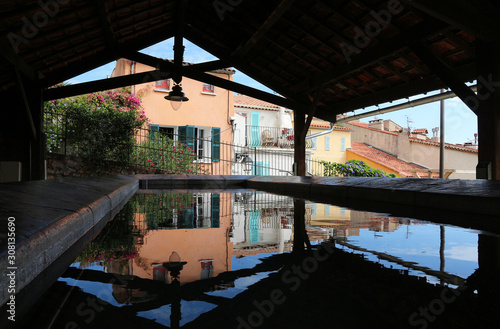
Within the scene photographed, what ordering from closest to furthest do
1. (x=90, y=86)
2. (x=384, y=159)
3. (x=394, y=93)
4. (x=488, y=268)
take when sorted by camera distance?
(x=488, y=268) → (x=394, y=93) → (x=90, y=86) → (x=384, y=159)

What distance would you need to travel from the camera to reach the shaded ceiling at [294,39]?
466 cm

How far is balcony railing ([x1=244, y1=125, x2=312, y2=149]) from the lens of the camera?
20.7m

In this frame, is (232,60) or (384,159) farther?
(384,159)

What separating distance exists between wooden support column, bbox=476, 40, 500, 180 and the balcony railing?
635 inches

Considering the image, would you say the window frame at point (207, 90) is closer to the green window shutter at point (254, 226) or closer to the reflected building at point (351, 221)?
the green window shutter at point (254, 226)

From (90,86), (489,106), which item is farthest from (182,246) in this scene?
(90,86)

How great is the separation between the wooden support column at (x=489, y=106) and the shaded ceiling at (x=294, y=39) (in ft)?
0.78

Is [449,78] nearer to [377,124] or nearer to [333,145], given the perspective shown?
[333,145]

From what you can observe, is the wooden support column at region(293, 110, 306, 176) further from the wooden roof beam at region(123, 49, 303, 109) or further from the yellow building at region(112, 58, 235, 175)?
the yellow building at region(112, 58, 235, 175)

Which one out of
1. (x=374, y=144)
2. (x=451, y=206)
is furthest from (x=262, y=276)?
(x=374, y=144)

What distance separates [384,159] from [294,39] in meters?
21.3

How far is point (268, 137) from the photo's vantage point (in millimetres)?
20797

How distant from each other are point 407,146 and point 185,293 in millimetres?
28881

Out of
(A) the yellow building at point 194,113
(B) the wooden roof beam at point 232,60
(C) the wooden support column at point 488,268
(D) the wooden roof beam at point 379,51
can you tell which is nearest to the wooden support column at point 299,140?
(B) the wooden roof beam at point 232,60
